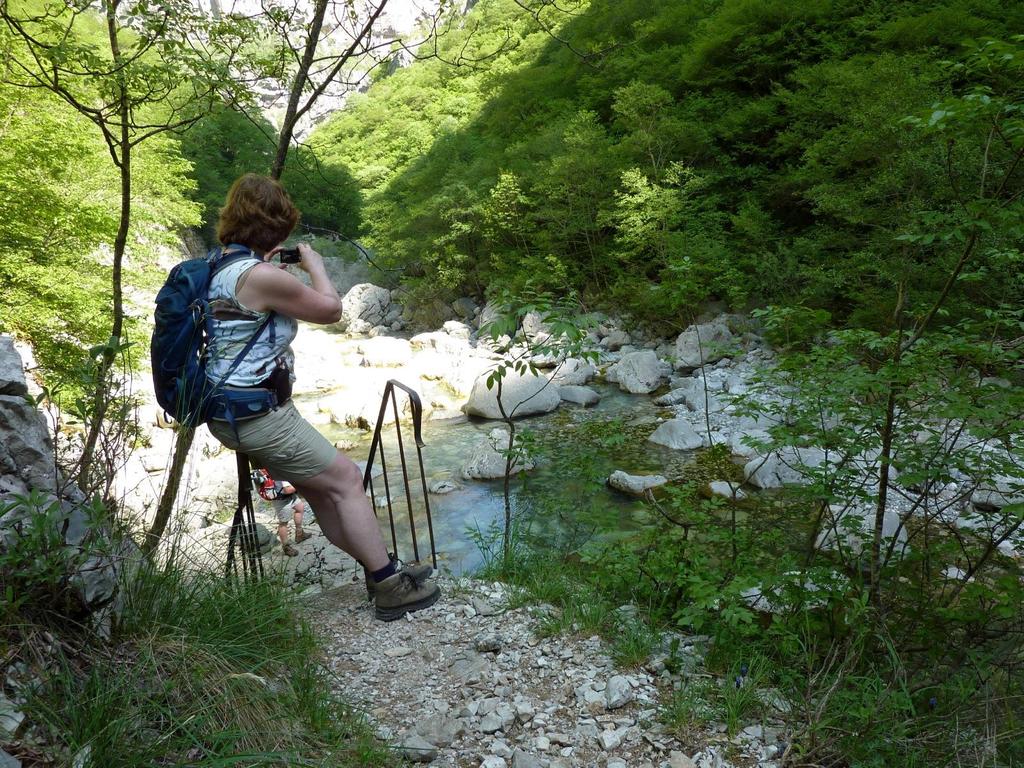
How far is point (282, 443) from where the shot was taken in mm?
2092

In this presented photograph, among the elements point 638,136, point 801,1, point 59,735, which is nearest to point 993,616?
point 59,735

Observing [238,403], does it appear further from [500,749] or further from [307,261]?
[500,749]

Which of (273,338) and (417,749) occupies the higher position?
(273,338)

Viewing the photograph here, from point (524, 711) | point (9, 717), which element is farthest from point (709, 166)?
point (9, 717)

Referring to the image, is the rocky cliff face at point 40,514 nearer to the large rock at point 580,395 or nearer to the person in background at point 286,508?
the person in background at point 286,508

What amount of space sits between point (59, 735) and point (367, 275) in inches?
1191

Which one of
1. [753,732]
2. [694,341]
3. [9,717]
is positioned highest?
[9,717]

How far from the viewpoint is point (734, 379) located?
34.9 feet

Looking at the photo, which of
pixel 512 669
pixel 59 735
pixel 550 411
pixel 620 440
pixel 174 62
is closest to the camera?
pixel 59 735

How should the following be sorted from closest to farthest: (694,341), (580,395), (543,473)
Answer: (543,473) < (580,395) < (694,341)

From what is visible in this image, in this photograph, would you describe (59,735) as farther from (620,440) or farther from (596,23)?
(596,23)

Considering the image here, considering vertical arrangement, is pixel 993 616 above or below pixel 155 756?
below

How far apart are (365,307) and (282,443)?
23.2 meters

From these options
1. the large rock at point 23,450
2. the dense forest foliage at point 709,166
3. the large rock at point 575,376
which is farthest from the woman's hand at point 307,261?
the large rock at point 575,376
